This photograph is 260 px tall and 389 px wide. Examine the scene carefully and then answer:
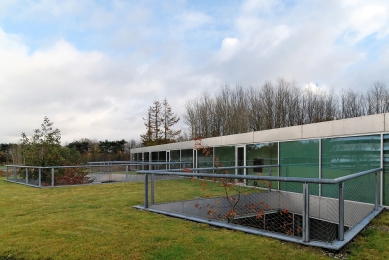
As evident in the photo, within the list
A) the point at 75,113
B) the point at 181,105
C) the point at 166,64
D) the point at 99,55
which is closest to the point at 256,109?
the point at 181,105

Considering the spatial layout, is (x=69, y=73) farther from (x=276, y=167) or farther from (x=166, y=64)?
(x=276, y=167)

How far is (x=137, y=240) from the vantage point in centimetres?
466

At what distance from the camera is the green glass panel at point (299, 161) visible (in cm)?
956

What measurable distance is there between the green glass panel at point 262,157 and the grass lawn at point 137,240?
16.1 feet

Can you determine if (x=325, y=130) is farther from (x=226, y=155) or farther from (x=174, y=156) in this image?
(x=174, y=156)

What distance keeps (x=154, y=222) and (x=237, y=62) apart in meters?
13.7

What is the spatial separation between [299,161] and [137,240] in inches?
282

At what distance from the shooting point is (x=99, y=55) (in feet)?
44.1

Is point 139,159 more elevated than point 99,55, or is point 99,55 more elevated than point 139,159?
point 99,55

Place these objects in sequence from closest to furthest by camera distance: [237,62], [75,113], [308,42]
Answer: [308,42] → [237,62] → [75,113]

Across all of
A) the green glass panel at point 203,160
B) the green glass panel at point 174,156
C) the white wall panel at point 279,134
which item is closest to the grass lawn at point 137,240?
the white wall panel at point 279,134

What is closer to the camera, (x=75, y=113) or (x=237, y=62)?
(x=237, y=62)

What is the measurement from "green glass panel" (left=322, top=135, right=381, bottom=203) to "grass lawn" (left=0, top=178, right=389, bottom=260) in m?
0.69

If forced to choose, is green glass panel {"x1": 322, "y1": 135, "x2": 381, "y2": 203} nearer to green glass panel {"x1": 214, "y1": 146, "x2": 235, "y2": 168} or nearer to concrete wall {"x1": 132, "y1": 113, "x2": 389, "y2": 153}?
concrete wall {"x1": 132, "y1": 113, "x2": 389, "y2": 153}
